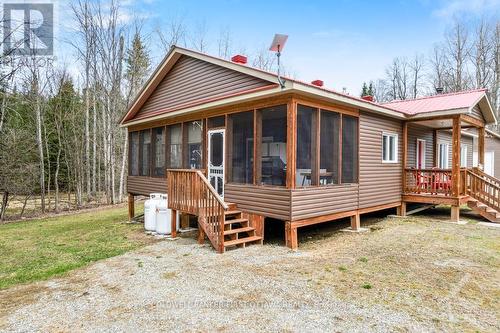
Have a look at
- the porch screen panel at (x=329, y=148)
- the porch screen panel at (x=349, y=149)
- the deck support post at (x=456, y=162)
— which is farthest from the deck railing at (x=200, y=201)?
the deck support post at (x=456, y=162)

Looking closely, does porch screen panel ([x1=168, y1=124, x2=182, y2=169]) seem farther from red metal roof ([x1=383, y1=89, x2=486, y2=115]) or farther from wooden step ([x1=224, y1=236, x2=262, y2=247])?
red metal roof ([x1=383, y1=89, x2=486, y2=115])

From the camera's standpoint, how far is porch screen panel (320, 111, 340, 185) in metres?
7.09

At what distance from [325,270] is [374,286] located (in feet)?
2.91

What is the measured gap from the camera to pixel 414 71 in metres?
32.8

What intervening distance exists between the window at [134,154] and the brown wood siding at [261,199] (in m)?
5.18

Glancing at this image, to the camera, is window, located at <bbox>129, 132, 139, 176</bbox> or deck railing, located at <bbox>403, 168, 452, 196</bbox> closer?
deck railing, located at <bbox>403, 168, 452, 196</bbox>

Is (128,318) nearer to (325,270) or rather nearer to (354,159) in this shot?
(325,270)

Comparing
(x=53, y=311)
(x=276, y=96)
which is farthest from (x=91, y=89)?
(x=53, y=311)

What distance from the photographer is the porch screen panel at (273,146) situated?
21.9ft

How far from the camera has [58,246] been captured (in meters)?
7.70

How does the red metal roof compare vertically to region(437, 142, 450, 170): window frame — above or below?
above

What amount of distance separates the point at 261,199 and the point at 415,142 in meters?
7.18

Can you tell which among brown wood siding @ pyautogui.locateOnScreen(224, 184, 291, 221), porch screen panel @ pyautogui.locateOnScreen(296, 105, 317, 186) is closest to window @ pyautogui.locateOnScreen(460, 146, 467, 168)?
porch screen panel @ pyautogui.locateOnScreen(296, 105, 317, 186)

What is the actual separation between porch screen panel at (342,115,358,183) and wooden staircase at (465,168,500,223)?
14.3 feet
